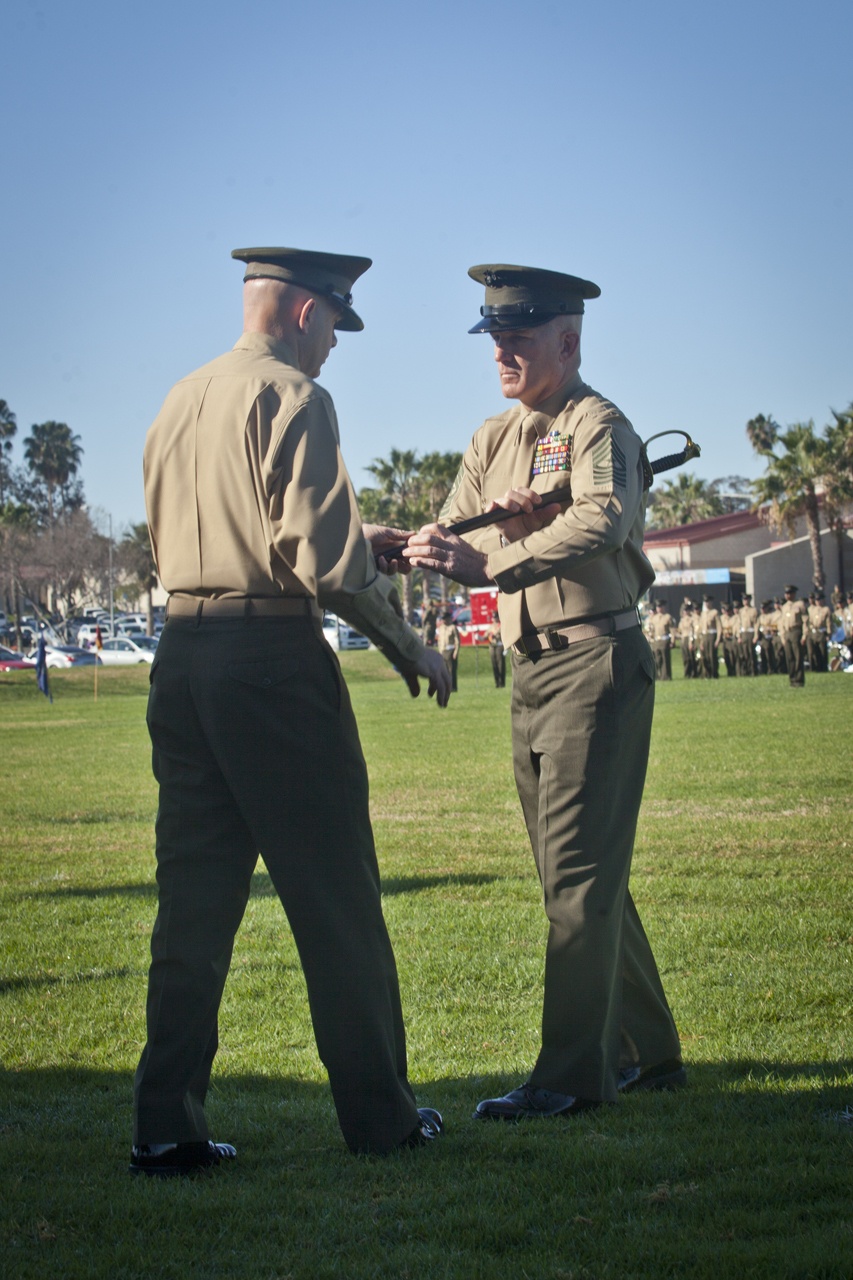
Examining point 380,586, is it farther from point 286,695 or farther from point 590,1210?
point 590,1210

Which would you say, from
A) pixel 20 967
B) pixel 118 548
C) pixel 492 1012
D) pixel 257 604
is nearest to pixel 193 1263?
pixel 257 604

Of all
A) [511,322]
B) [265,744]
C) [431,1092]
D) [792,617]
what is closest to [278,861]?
[265,744]

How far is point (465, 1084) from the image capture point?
4.30 meters

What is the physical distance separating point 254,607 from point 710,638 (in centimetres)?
3558

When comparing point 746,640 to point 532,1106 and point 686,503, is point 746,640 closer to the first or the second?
point 532,1106

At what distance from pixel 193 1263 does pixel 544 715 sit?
1861mm

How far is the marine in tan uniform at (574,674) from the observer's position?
387 centimetres

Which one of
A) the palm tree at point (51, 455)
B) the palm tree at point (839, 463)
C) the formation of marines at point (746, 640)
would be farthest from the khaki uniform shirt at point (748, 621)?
the palm tree at point (51, 455)

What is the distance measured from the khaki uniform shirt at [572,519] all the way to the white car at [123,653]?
5147 cm

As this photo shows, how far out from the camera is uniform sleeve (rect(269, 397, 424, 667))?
3324 mm

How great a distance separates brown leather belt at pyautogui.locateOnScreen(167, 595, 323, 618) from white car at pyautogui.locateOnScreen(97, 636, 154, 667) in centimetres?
5215

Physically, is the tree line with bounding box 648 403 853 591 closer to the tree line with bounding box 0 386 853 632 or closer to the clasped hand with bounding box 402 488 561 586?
the tree line with bounding box 0 386 853 632

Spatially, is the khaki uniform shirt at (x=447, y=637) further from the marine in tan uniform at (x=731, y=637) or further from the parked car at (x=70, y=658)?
the parked car at (x=70, y=658)

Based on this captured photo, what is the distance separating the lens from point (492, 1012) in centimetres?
516
